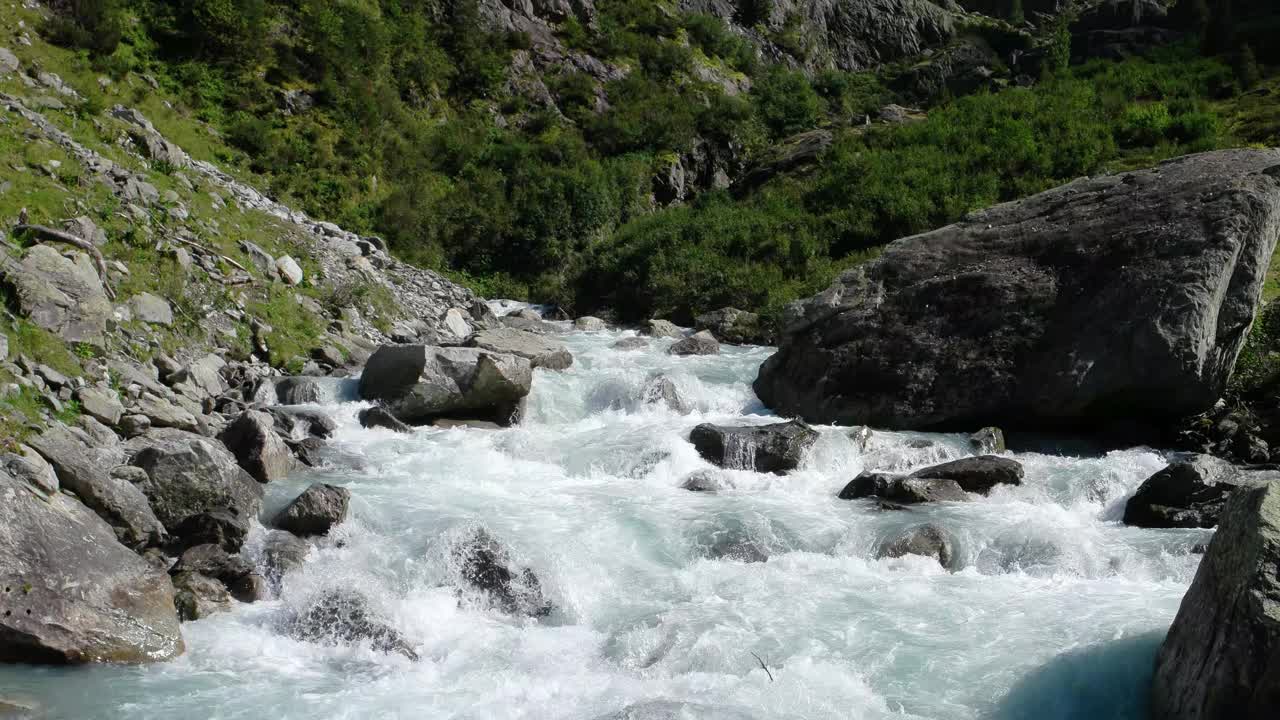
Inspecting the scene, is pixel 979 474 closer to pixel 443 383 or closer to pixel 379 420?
pixel 443 383

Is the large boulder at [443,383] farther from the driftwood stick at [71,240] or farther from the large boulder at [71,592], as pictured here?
the large boulder at [71,592]

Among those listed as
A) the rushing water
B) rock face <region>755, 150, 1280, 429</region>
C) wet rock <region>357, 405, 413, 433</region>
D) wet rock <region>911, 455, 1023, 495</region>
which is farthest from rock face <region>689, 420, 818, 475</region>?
wet rock <region>357, 405, 413, 433</region>

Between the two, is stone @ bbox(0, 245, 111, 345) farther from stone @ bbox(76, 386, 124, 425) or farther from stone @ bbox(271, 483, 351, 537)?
stone @ bbox(271, 483, 351, 537)

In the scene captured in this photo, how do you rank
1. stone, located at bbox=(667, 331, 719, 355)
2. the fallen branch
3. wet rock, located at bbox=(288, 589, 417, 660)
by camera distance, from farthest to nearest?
stone, located at bbox=(667, 331, 719, 355) < wet rock, located at bbox=(288, 589, 417, 660) < the fallen branch

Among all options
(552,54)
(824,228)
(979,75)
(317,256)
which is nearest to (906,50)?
(979,75)

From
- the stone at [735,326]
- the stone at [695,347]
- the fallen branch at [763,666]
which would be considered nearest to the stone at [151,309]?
the fallen branch at [763,666]

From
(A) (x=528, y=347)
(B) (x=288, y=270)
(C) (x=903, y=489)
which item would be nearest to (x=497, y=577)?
(C) (x=903, y=489)

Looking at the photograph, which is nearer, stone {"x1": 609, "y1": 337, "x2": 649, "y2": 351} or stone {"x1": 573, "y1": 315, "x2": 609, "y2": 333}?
stone {"x1": 609, "y1": 337, "x2": 649, "y2": 351}

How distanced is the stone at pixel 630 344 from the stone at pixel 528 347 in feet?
10.3

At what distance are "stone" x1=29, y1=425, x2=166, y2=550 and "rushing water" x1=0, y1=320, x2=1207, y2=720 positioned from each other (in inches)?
61.4

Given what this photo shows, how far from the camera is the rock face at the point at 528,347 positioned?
2042 centimetres

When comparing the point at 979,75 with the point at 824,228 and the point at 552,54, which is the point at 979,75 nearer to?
the point at 552,54

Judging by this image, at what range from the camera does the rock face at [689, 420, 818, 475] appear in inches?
601

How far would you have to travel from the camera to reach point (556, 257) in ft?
116
